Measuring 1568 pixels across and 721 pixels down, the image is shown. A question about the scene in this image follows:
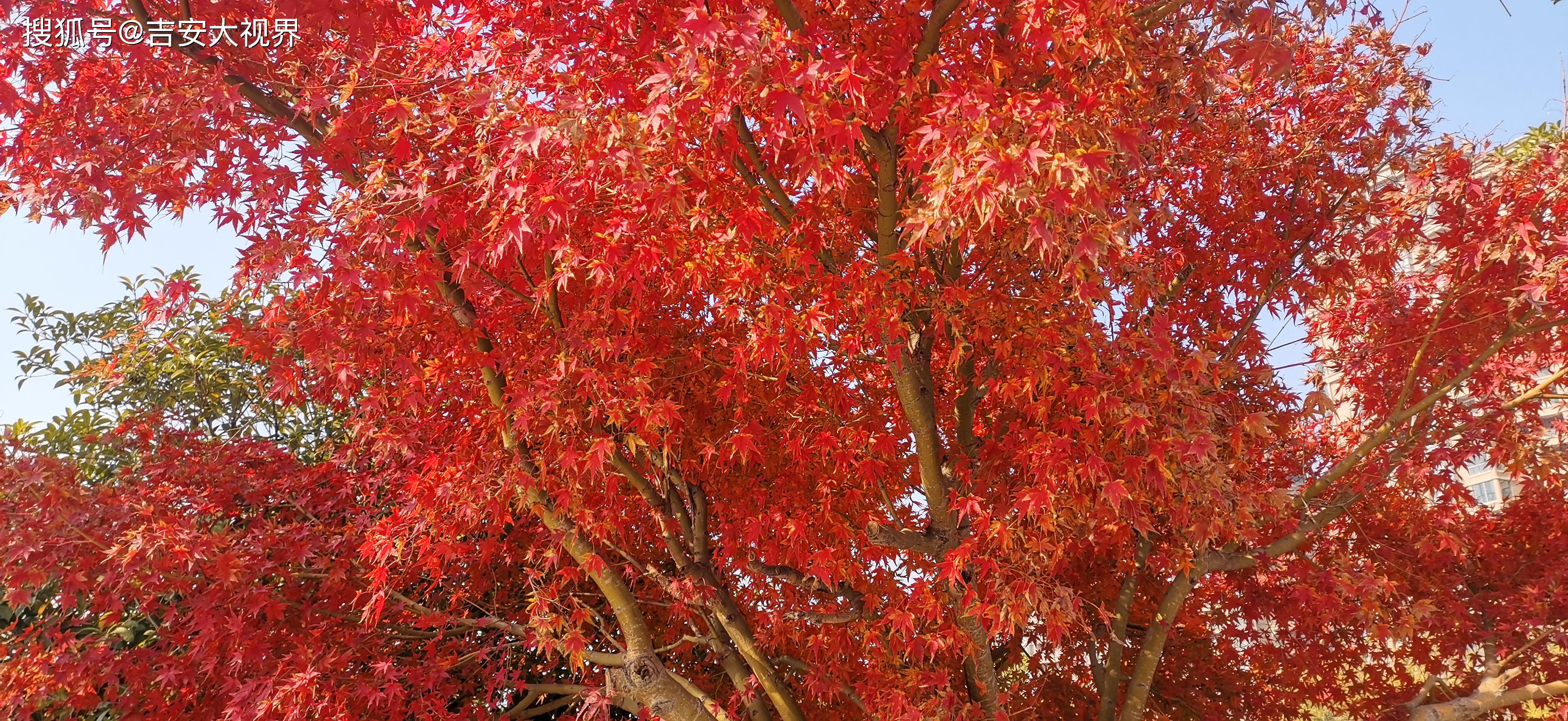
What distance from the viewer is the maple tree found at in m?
3.30

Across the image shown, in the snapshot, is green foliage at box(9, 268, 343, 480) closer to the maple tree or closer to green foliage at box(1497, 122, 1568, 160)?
the maple tree

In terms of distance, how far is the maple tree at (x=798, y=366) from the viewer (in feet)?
10.8

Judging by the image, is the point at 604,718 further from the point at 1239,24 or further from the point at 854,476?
the point at 1239,24

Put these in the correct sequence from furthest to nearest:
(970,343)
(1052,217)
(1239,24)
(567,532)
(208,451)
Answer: (208,451) < (567,532) < (970,343) < (1239,24) < (1052,217)

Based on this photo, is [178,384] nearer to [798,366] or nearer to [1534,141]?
[798,366]

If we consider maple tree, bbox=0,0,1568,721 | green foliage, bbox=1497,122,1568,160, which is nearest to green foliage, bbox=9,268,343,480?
maple tree, bbox=0,0,1568,721

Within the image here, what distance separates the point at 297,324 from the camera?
Result: 3578 millimetres

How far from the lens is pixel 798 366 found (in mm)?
4328

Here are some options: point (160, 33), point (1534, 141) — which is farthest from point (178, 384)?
point (1534, 141)

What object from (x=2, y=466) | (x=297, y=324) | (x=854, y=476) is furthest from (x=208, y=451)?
(x=854, y=476)

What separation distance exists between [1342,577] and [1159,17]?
2.79 meters

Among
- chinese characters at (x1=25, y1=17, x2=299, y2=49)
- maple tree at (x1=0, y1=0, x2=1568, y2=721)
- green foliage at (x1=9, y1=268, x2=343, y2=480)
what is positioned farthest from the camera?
green foliage at (x1=9, y1=268, x2=343, y2=480)

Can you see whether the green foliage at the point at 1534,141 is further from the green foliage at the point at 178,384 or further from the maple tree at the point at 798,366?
the green foliage at the point at 178,384

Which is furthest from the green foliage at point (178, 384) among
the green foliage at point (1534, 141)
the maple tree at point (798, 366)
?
the green foliage at point (1534, 141)
